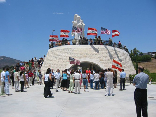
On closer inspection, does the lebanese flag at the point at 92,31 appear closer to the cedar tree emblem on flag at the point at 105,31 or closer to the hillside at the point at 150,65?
the cedar tree emblem on flag at the point at 105,31

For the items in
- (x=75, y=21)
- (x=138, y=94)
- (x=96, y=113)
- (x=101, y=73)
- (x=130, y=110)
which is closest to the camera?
(x=138, y=94)

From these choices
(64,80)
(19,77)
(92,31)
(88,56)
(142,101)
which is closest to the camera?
(142,101)

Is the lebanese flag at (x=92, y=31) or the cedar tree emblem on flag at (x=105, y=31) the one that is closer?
the cedar tree emblem on flag at (x=105, y=31)

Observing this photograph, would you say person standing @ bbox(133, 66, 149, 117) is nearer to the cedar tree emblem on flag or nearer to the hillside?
the cedar tree emblem on flag

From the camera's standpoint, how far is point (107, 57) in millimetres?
26234

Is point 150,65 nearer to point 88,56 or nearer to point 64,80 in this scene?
point 88,56

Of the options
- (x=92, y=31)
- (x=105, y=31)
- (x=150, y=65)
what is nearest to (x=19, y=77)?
(x=92, y=31)

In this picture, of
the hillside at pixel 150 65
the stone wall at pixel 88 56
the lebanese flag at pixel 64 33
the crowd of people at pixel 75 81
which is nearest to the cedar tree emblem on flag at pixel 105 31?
the stone wall at pixel 88 56

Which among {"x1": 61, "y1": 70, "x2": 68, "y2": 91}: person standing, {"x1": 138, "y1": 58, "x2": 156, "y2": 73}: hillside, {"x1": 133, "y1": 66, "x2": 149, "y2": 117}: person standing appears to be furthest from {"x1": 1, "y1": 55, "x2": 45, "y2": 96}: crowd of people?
{"x1": 138, "y1": 58, "x2": 156, "y2": 73}: hillside

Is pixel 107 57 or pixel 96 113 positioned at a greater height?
pixel 107 57

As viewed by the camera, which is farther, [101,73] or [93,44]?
[93,44]

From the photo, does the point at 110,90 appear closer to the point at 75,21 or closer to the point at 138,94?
the point at 138,94

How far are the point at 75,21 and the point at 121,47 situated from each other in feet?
27.2

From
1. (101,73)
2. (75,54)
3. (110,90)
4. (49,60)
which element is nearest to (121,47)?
(75,54)
